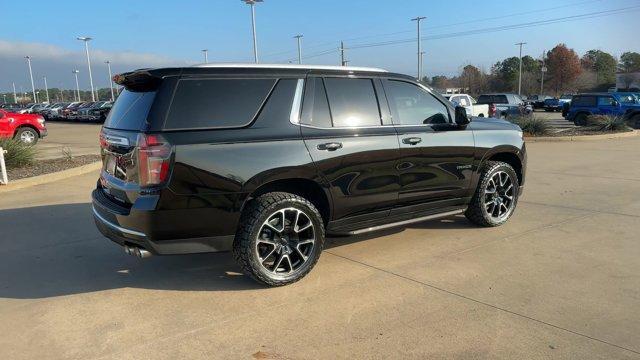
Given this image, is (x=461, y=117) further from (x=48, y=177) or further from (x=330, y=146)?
(x=48, y=177)

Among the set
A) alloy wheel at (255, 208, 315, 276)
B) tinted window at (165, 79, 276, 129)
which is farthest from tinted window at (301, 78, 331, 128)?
alloy wheel at (255, 208, 315, 276)

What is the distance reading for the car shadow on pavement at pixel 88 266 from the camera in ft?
14.6

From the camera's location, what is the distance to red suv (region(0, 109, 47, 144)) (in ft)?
58.4

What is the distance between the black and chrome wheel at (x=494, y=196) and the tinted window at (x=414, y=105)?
2.98 feet

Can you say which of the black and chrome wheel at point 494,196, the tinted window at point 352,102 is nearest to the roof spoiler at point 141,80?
the tinted window at point 352,102

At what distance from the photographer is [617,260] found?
4.82 meters

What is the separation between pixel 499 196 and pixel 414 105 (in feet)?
5.62

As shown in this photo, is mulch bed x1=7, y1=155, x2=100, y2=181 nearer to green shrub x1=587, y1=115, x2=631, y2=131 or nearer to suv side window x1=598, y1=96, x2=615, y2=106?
green shrub x1=587, y1=115, x2=631, y2=131

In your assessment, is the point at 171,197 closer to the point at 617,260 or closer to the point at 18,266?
the point at 18,266

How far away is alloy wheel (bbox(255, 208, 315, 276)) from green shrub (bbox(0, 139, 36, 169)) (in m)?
8.76

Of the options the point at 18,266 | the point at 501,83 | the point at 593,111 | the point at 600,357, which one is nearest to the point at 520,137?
the point at 600,357

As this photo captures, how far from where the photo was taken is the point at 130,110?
421cm

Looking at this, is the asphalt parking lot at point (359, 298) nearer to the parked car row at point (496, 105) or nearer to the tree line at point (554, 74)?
the parked car row at point (496, 105)

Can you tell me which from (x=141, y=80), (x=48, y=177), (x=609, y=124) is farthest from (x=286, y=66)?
(x=609, y=124)
